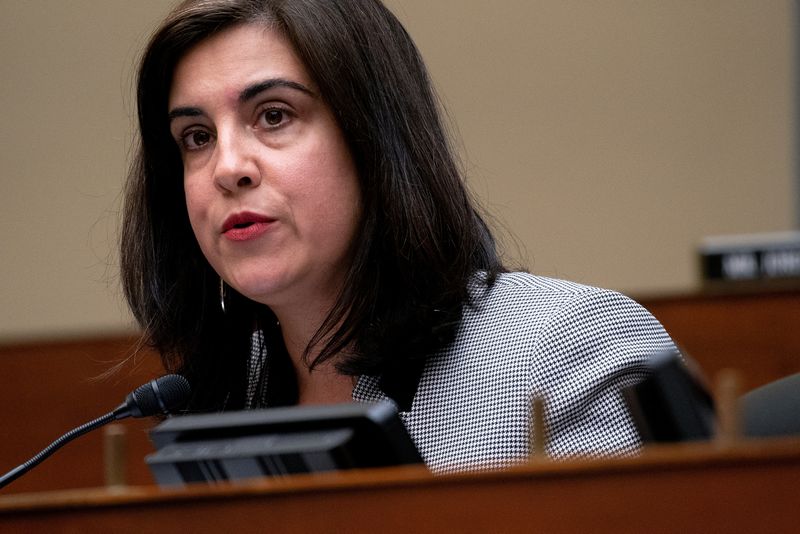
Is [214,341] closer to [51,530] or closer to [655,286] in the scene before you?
[51,530]

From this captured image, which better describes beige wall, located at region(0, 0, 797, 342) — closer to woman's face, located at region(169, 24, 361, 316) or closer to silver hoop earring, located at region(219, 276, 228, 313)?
silver hoop earring, located at region(219, 276, 228, 313)

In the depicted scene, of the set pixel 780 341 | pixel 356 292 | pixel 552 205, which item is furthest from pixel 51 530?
pixel 552 205

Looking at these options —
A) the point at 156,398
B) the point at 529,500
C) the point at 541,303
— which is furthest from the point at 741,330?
the point at 529,500

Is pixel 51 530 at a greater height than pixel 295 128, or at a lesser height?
lesser

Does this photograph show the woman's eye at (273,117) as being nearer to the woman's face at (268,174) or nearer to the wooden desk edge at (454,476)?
the woman's face at (268,174)

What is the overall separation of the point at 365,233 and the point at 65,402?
1696 mm

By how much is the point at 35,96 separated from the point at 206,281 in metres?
2.77

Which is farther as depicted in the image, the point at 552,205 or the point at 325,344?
the point at 552,205

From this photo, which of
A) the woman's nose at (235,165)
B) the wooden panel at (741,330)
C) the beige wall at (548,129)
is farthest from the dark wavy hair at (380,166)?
the beige wall at (548,129)

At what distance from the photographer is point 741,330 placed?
9.71 ft

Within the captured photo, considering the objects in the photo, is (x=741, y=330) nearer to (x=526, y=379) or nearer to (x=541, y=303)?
(x=541, y=303)

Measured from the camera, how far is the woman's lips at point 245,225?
1659 millimetres

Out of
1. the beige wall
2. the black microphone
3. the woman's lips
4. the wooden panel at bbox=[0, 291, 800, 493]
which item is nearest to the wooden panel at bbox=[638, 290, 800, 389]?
the wooden panel at bbox=[0, 291, 800, 493]

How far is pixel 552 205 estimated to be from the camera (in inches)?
172
